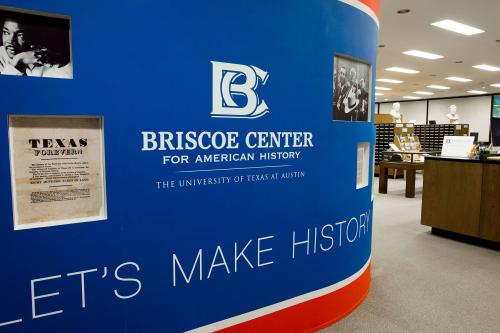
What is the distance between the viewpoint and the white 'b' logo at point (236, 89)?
1.63m

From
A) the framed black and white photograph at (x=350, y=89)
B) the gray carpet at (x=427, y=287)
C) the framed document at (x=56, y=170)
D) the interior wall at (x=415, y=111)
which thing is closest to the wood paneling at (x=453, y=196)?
the gray carpet at (x=427, y=287)

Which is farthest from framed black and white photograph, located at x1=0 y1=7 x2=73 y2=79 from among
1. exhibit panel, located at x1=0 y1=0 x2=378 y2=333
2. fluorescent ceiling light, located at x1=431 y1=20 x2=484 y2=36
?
fluorescent ceiling light, located at x1=431 y1=20 x2=484 y2=36

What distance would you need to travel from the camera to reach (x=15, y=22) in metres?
1.22

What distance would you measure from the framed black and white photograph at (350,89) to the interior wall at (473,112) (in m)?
17.0

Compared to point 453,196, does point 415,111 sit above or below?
above

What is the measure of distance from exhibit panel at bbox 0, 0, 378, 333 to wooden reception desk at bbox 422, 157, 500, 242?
2.26m

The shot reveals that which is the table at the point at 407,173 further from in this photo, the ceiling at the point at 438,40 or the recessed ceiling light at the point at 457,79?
the recessed ceiling light at the point at 457,79

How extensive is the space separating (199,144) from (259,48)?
1.81 ft

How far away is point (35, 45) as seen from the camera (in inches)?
49.8

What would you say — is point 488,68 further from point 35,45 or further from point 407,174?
point 35,45

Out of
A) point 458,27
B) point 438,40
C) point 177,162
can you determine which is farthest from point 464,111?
point 177,162

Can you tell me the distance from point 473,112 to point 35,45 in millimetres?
19258

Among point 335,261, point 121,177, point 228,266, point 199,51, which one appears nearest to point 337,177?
point 335,261

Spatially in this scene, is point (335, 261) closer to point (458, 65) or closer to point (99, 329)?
point (99, 329)
